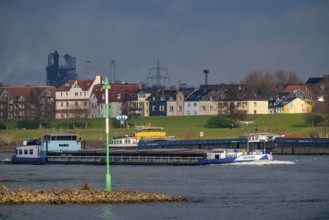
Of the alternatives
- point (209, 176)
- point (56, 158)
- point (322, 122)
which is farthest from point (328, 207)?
point (322, 122)

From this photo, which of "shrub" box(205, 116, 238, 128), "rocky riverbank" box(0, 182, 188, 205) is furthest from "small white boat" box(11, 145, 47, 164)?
"rocky riverbank" box(0, 182, 188, 205)

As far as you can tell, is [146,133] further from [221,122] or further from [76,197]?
[76,197]

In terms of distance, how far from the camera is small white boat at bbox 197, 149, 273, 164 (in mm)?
114000

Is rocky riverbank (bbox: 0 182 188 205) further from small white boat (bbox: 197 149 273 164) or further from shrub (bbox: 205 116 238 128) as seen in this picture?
shrub (bbox: 205 116 238 128)

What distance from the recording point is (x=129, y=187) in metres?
82.2

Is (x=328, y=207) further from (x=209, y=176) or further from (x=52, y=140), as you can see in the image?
(x=52, y=140)

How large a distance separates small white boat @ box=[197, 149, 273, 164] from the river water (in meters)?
1.09

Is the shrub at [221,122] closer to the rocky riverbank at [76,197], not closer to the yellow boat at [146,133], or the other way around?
the yellow boat at [146,133]

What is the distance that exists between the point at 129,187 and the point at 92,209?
18.8 m

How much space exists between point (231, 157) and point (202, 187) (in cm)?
3275

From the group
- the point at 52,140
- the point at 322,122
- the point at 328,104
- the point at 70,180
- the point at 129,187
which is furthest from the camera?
the point at 328,104

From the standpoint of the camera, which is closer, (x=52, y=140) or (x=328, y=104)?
(x=52, y=140)

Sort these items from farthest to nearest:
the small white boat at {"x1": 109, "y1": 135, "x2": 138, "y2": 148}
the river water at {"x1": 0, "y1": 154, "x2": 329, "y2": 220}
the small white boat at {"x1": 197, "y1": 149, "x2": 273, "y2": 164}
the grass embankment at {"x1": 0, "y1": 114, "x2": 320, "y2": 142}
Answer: the grass embankment at {"x1": 0, "y1": 114, "x2": 320, "y2": 142} → the small white boat at {"x1": 109, "y1": 135, "x2": 138, "y2": 148} → the small white boat at {"x1": 197, "y1": 149, "x2": 273, "y2": 164} → the river water at {"x1": 0, "y1": 154, "x2": 329, "y2": 220}

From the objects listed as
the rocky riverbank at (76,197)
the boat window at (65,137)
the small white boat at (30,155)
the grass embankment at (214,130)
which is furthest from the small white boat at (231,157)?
the grass embankment at (214,130)
